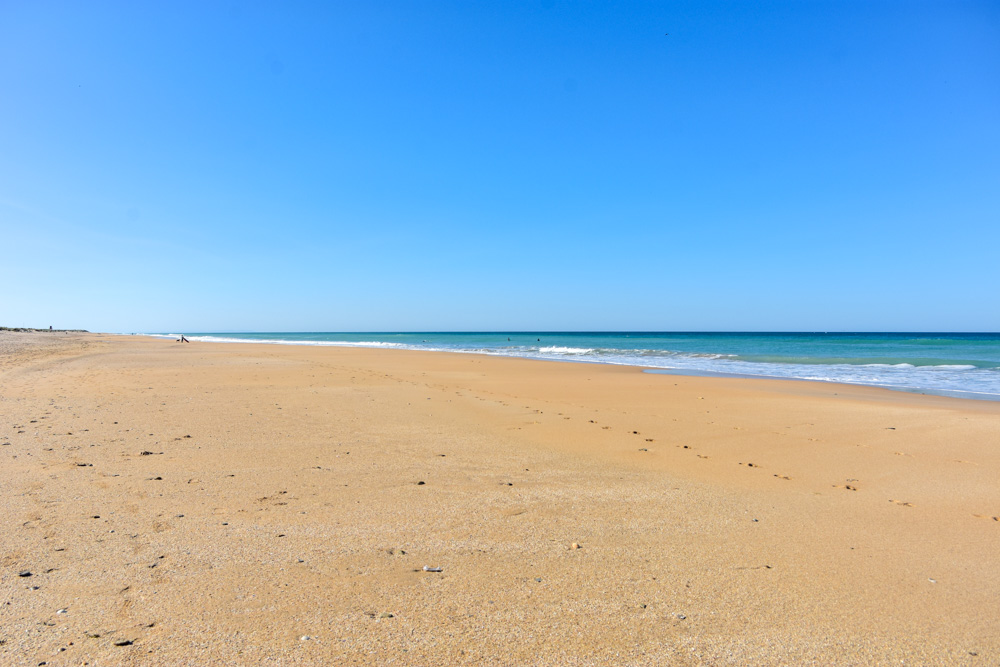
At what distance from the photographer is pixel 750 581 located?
10.7 feet

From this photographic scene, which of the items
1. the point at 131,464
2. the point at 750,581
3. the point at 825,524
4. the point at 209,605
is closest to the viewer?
the point at 209,605

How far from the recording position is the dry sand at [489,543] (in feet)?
8.49

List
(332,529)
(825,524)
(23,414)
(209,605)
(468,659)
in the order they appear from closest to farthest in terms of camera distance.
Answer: (468,659) < (209,605) < (332,529) < (825,524) < (23,414)

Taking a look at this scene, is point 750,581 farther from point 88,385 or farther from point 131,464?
point 88,385

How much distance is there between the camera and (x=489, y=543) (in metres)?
3.72

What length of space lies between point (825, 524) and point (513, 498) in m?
2.64

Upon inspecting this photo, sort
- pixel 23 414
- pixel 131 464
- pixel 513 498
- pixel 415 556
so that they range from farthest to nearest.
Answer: pixel 23 414
pixel 131 464
pixel 513 498
pixel 415 556

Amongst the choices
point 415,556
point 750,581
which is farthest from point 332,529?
point 750,581

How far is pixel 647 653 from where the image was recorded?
2.51 metres

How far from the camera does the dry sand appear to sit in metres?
2.59

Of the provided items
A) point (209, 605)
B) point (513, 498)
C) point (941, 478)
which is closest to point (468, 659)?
point (209, 605)

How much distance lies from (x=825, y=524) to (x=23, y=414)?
36.0 ft

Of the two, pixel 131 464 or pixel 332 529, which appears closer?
pixel 332 529

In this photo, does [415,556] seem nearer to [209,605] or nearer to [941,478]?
[209,605]
